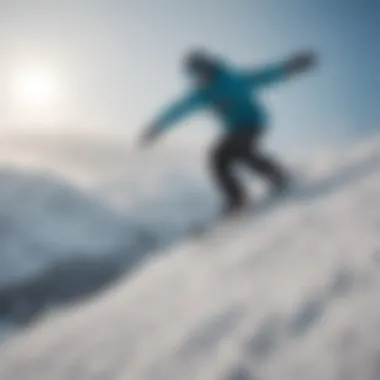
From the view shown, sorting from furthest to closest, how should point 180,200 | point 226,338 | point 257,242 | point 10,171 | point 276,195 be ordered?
point 180,200, point 10,171, point 276,195, point 257,242, point 226,338

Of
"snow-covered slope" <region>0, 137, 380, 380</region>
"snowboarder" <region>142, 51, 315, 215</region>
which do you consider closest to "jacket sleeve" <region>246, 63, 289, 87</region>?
"snowboarder" <region>142, 51, 315, 215</region>

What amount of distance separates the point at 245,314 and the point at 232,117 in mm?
3112

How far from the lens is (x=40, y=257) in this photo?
6.88 metres

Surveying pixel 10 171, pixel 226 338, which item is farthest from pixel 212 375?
pixel 10 171

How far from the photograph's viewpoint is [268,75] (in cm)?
636

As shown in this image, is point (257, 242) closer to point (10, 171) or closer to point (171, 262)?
point (171, 262)

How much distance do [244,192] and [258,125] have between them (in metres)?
0.68

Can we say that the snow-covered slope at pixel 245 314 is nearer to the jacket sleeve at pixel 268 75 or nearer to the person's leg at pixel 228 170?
the person's leg at pixel 228 170

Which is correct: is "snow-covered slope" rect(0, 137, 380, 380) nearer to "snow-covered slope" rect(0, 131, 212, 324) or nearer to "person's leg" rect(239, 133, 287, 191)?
"person's leg" rect(239, 133, 287, 191)

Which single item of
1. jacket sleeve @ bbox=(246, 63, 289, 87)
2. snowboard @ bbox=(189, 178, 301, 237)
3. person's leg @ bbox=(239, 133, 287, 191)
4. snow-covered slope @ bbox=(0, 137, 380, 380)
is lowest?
snow-covered slope @ bbox=(0, 137, 380, 380)

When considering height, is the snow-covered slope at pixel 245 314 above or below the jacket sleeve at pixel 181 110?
below

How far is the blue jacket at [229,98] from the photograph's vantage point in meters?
6.37

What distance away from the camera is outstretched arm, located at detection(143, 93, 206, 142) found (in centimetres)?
640

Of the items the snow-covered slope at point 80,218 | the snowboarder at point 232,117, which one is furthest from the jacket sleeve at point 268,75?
the snow-covered slope at point 80,218
